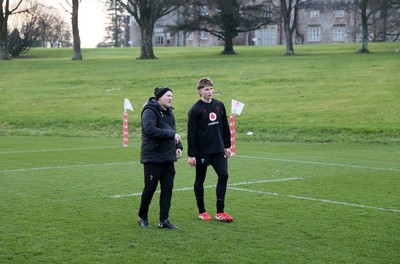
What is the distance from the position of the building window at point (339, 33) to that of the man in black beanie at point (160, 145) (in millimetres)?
105336

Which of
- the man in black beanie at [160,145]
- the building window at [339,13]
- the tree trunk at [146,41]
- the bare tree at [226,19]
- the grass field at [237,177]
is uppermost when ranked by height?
the building window at [339,13]

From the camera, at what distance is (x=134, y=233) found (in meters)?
10.2

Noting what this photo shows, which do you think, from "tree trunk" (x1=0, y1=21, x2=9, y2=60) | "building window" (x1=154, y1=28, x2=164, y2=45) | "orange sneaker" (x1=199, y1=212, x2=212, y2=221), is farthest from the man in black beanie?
"building window" (x1=154, y1=28, x2=164, y2=45)

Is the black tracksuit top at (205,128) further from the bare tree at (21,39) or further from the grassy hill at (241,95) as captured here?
the bare tree at (21,39)

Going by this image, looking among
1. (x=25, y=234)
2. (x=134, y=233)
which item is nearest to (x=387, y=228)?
(x=134, y=233)

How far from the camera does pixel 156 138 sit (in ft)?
33.7

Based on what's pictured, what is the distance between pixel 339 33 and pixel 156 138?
106372 mm

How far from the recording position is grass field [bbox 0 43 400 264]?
9.38m

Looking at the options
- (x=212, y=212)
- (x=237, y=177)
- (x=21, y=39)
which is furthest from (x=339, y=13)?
(x=212, y=212)

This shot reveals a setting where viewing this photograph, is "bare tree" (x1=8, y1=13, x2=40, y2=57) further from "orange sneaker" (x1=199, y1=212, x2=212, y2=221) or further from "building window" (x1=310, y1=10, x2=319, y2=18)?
"orange sneaker" (x1=199, y1=212, x2=212, y2=221)

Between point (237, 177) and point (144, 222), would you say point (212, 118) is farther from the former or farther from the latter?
point (237, 177)

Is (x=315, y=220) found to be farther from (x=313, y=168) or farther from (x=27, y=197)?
(x=313, y=168)

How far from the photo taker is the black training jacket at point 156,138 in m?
10.2

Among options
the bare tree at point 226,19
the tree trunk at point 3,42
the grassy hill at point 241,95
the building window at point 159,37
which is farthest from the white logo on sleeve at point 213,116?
the building window at point 159,37
